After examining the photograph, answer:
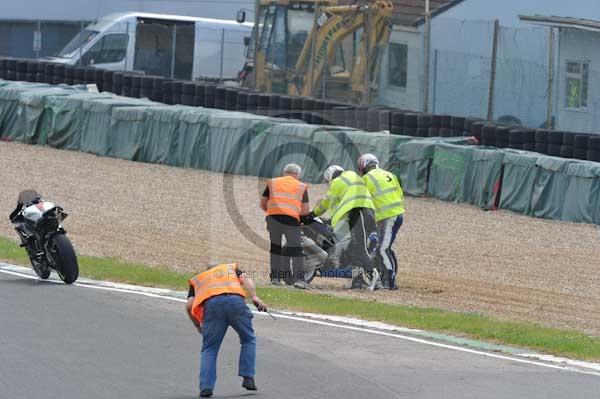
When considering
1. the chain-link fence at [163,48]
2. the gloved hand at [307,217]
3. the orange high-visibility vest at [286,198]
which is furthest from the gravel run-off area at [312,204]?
the chain-link fence at [163,48]

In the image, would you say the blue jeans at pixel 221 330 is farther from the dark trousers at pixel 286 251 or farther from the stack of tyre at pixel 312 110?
the stack of tyre at pixel 312 110

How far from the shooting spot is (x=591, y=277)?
18641 mm

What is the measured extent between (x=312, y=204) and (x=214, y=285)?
14.0 m

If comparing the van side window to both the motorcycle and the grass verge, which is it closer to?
the grass verge

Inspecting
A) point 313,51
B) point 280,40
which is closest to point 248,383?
point 313,51

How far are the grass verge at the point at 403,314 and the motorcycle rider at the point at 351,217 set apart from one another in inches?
33.5

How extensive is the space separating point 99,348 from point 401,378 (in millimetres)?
2769

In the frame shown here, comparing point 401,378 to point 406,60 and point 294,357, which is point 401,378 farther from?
point 406,60

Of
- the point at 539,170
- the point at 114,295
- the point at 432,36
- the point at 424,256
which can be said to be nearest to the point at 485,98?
the point at 432,36

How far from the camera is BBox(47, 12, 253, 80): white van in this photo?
43250 mm

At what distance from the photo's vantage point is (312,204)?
2403 centimetres

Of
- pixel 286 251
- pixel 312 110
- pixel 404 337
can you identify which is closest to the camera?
pixel 404 337

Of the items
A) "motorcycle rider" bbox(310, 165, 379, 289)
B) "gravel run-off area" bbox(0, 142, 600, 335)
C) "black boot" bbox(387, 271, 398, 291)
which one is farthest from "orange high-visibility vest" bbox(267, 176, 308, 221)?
"black boot" bbox(387, 271, 398, 291)

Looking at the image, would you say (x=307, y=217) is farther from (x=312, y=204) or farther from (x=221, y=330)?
(x=312, y=204)
